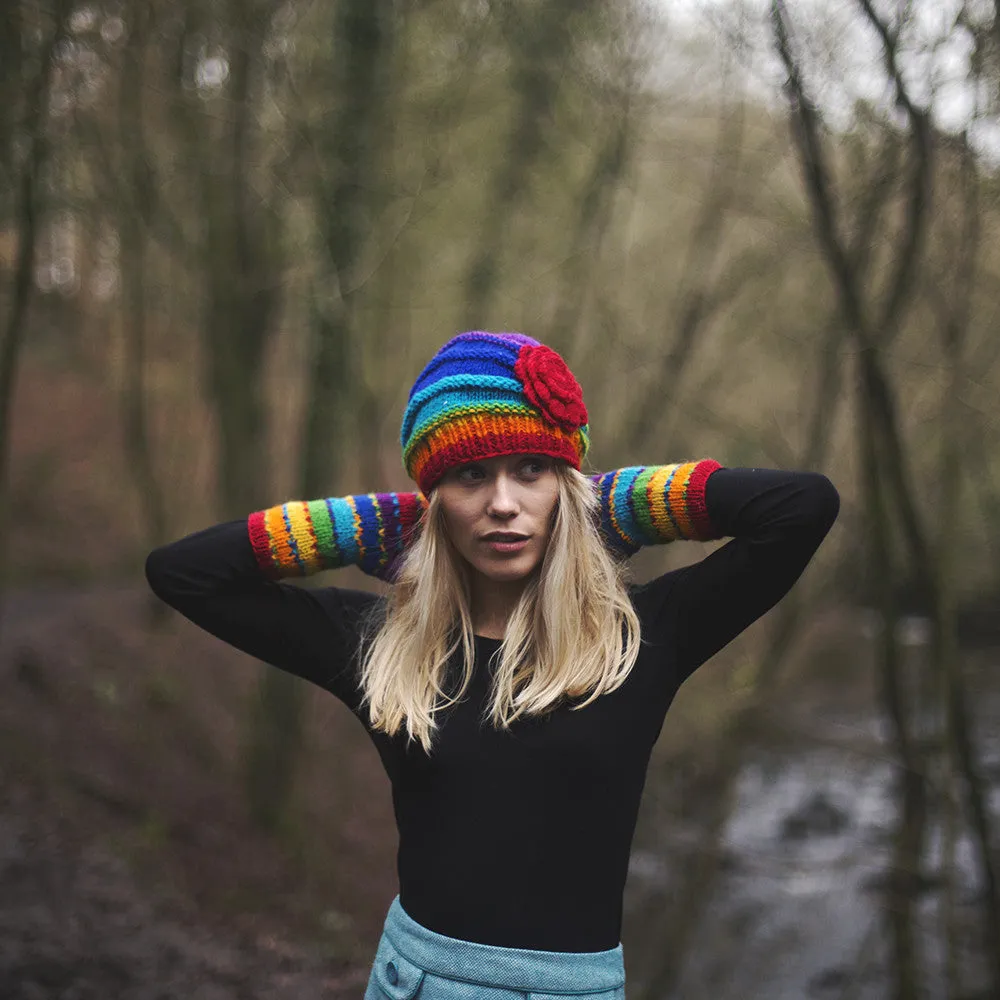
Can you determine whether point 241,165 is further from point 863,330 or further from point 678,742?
point 678,742

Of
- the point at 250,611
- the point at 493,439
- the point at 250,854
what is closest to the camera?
the point at 493,439

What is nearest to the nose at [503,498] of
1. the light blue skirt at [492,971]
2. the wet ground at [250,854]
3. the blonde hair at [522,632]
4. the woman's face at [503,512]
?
the woman's face at [503,512]

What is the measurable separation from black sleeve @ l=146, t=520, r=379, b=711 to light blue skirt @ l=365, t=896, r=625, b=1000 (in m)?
0.49

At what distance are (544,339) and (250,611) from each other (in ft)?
25.8

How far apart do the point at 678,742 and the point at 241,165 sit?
5419mm

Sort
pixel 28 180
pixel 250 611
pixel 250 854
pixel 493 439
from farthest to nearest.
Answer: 1. pixel 250 854
2. pixel 28 180
3. pixel 250 611
4. pixel 493 439

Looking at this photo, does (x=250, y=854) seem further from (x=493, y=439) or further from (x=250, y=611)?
(x=493, y=439)

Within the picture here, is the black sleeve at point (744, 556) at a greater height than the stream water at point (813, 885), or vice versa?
the black sleeve at point (744, 556)

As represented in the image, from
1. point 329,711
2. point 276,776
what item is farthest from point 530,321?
point 276,776

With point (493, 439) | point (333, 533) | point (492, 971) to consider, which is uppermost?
point (493, 439)

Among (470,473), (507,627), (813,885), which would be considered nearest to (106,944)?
(507,627)

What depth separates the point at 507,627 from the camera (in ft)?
6.58

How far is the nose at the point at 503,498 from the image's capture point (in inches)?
75.2

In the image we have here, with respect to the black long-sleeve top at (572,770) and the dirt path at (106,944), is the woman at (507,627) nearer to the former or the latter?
the black long-sleeve top at (572,770)
